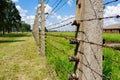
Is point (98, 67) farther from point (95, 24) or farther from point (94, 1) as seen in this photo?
point (94, 1)

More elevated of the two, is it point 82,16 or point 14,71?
point 82,16

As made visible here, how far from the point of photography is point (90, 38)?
289cm

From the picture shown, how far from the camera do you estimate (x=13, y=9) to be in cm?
10925

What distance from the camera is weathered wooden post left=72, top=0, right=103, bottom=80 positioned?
2.86 m

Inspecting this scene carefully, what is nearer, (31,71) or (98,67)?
(98,67)

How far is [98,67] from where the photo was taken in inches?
116

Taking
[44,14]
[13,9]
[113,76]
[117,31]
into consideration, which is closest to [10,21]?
[13,9]

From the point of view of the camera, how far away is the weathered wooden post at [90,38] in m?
2.86

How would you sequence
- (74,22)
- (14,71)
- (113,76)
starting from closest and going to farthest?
(74,22)
(113,76)
(14,71)

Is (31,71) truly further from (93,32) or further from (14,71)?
(93,32)

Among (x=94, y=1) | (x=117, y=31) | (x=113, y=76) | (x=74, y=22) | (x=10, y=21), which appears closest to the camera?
(x=94, y=1)

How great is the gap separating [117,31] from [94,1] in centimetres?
9507

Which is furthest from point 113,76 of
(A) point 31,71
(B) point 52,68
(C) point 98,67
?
(A) point 31,71

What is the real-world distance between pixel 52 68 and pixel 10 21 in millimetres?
98585
